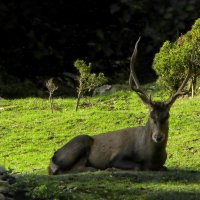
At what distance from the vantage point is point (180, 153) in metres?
15.6

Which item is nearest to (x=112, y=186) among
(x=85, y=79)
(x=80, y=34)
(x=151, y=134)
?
(x=151, y=134)

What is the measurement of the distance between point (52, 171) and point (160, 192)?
3.15 metres

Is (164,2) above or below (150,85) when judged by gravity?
above

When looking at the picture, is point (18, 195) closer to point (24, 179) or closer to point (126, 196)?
point (24, 179)

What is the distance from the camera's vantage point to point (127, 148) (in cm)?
1254

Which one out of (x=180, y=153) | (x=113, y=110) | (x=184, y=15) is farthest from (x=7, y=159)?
(x=184, y=15)

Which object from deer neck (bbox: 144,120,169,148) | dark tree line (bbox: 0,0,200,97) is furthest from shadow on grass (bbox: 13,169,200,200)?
dark tree line (bbox: 0,0,200,97)

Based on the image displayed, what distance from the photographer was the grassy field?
394 inches

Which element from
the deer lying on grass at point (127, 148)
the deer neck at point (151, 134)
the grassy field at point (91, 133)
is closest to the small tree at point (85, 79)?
the grassy field at point (91, 133)

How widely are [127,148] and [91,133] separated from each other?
7.57 meters

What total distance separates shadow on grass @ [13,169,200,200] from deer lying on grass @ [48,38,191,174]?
2.12ft

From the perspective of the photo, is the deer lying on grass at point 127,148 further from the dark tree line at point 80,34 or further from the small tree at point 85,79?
the dark tree line at point 80,34

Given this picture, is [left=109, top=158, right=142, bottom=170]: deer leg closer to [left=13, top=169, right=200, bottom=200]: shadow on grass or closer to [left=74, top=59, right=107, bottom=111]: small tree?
[left=13, top=169, right=200, bottom=200]: shadow on grass

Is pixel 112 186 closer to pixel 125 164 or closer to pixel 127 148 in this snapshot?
pixel 125 164
